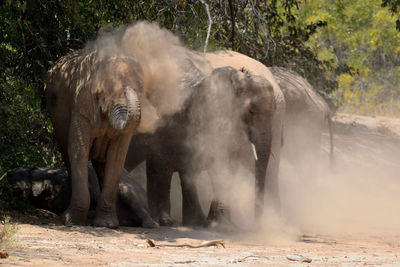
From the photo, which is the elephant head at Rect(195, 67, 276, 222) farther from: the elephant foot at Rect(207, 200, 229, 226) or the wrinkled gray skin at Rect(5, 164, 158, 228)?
the wrinkled gray skin at Rect(5, 164, 158, 228)

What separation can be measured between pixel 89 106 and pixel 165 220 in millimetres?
1817

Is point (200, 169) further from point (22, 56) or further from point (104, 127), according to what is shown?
point (22, 56)

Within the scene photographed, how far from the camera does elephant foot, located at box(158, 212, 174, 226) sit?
9758 millimetres

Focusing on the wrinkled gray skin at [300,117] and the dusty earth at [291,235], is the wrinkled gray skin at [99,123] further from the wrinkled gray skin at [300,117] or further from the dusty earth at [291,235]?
the wrinkled gray skin at [300,117]

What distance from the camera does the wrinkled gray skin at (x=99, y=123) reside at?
8469 millimetres

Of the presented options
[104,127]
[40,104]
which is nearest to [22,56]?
[40,104]

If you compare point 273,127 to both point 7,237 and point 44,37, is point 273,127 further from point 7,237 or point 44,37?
point 7,237

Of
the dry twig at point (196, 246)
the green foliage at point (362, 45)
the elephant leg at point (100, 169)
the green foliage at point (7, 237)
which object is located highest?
the green foliage at point (362, 45)

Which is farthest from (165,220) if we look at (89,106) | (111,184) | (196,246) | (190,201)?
(196,246)

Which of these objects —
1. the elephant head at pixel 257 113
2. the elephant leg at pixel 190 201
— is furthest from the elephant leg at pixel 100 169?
the elephant head at pixel 257 113

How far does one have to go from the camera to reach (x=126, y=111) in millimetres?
8219

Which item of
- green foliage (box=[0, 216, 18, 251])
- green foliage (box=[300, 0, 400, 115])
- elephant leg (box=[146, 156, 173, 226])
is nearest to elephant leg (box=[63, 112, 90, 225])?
elephant leg (box=[146, 156, 173, 226])

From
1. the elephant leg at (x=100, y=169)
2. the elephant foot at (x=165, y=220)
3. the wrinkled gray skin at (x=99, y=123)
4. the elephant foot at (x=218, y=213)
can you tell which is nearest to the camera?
the wrinkled gray skin at (x=99, y=123)

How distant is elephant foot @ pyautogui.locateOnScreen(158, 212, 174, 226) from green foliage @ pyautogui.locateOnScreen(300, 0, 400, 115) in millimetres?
11460
